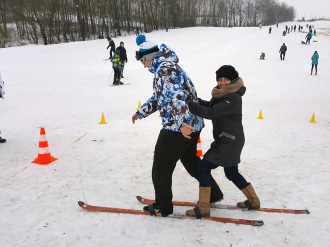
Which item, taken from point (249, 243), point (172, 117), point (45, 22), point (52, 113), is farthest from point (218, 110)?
point (45, 22)

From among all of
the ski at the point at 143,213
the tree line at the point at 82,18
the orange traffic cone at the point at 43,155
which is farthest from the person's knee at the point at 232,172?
the tree line at the point at 82,18

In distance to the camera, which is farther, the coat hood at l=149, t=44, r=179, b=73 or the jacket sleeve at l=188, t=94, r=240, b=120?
the coat hood at l=149, t=44, r=179, b=73

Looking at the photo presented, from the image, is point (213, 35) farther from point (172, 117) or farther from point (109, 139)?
point (172, 117)

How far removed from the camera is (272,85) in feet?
53.3

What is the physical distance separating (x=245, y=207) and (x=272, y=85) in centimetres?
1411

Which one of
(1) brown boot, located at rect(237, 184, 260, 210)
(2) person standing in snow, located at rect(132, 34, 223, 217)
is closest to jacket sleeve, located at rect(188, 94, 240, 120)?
(2) person standing in snow, located at rect(132, 34, 223, 217)

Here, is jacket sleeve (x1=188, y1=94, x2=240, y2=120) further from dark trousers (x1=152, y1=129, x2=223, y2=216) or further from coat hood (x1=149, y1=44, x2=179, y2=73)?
coat hood (x1=149, y1=44, x2=179, y2=73)

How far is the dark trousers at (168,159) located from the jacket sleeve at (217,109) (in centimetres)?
32

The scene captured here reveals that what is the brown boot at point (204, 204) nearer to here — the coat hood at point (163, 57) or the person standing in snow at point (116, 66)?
the coat hood at point (163, 57)

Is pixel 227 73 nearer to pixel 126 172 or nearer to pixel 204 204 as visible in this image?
pixel 204 204

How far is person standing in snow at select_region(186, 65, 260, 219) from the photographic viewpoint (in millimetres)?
2848

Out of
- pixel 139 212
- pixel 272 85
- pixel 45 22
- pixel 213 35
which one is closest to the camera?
pixel 139 212

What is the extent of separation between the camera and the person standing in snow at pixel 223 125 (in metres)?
2.85

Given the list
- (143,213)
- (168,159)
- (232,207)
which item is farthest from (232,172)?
(143,213)
